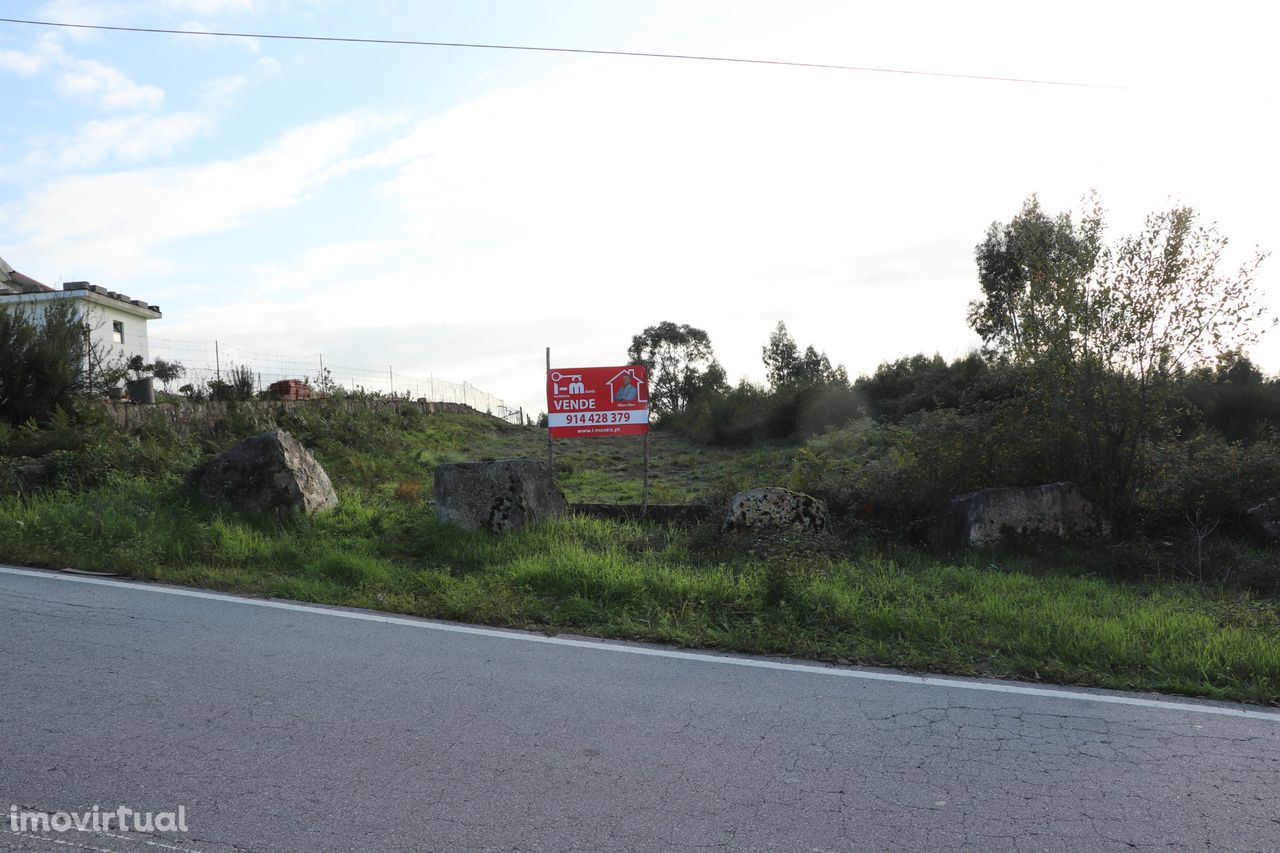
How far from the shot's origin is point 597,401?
36.7ft

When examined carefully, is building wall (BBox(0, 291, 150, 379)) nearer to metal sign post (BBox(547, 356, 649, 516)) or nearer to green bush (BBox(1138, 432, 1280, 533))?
metal sign post (BBox(547, 356, 649, 516))

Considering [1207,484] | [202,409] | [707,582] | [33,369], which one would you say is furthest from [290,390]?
[1207,484]

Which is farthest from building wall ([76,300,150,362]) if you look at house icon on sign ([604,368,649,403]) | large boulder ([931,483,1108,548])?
large boulder ([931,483,1108,548])

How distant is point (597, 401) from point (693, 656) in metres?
6.04

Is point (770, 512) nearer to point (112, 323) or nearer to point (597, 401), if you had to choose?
point (597, 401)

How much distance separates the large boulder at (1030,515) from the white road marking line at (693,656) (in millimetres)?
3634

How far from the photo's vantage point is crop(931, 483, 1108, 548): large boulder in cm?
830

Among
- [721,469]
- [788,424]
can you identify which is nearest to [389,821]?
[721,469]

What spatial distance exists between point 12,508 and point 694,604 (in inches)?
331

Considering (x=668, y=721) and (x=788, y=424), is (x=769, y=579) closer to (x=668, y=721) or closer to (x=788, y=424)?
(x=668, y=721)

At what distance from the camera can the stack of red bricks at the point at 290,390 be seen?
22062 millimetres

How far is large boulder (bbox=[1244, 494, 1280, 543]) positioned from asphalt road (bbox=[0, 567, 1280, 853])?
4.28m

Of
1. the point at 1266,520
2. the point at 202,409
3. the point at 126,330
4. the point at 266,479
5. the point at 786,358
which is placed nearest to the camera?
the point at 1266,520

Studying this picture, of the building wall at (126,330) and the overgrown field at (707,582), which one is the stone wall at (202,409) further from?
the building wall at (126,330)
